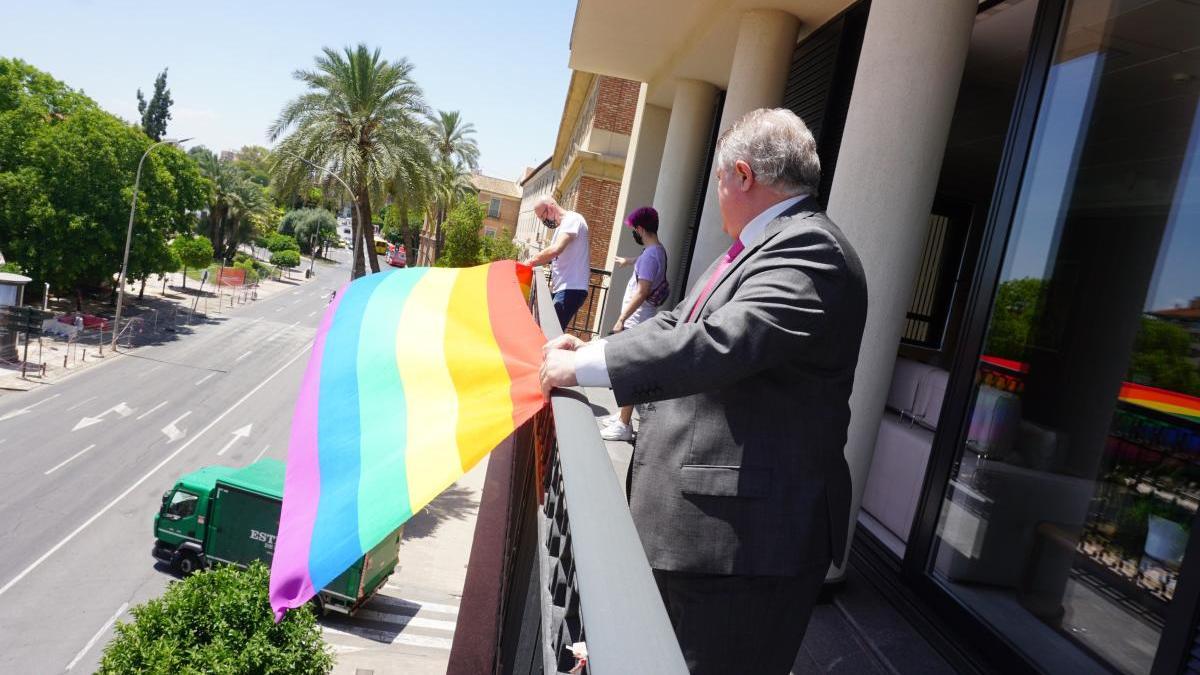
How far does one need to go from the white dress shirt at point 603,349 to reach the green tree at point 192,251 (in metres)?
66.5

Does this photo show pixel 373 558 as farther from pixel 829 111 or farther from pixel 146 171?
pixel 146 171

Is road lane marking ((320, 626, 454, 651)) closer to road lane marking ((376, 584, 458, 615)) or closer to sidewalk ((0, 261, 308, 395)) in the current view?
road lane marking ((376, 584, 458, 615))

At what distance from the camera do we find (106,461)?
32094 mm

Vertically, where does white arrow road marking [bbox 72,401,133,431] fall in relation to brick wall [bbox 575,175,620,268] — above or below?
below

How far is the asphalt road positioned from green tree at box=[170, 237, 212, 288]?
425 inches

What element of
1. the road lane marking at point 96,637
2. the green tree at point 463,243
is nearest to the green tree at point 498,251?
the green tree at point 463,243

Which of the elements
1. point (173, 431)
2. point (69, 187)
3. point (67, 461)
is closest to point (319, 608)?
point (67, 461)

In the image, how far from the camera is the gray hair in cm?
213

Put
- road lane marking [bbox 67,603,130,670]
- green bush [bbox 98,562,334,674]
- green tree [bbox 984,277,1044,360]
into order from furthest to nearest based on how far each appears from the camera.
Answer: road lane marking [bbox 67,603,130,670] < green bush [bbox 98,562,334,674] < green tree [bbox 984,277,1044,360]

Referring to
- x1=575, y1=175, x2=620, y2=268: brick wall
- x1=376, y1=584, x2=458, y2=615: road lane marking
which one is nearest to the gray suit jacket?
x1=376, y1=584, x2=458, y2=615: road lane marking

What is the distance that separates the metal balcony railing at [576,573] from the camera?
1089mm

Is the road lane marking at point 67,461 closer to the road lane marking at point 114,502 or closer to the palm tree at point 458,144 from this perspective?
the road lane marking at point 114,502

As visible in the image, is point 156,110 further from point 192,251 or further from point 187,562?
point 187,562

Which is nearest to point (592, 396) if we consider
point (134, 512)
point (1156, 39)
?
point (1156, 39)
